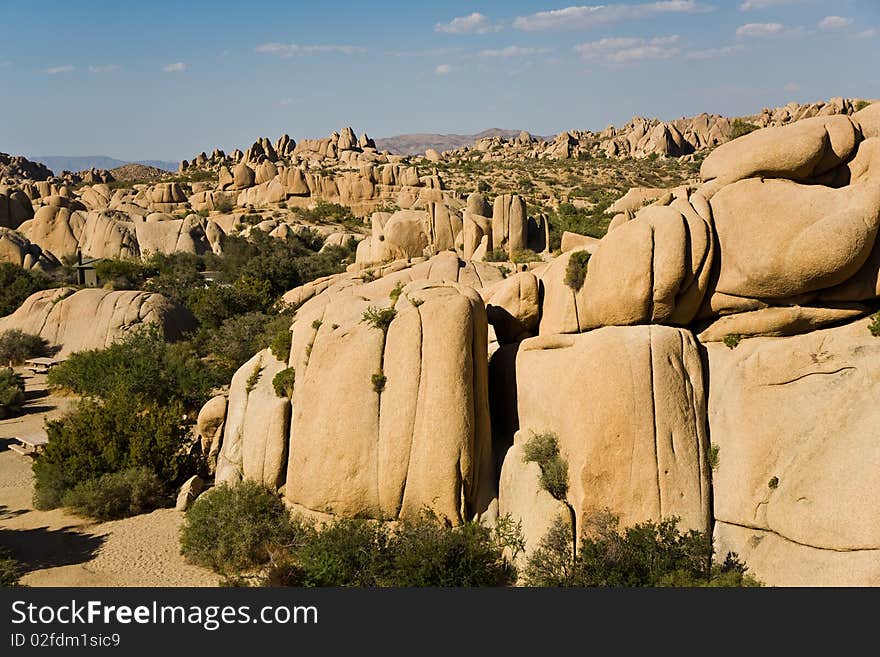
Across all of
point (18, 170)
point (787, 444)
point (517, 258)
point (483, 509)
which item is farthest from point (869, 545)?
point (18, 170)

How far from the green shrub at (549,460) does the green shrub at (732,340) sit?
4.89 meters

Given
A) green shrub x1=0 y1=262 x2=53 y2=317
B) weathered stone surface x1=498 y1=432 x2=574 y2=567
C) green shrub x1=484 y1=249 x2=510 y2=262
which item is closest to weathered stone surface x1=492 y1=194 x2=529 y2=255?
green shrub x1=484 y1=249 x2=510 y2=262

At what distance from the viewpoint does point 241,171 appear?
93.3 meters

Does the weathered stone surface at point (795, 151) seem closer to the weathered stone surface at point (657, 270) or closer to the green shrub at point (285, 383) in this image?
the weathered stone surface at point (657, 270)

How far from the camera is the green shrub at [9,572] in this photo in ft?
50.2

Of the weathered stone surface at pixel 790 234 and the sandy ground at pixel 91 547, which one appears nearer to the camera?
the weathered stone surface at pixel 790 234

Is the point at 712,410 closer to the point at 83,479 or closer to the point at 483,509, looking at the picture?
the point at 483,509

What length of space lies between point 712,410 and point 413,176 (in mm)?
70970

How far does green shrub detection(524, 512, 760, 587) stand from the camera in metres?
14.4

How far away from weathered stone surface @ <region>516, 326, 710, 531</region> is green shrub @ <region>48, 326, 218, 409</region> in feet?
54.8

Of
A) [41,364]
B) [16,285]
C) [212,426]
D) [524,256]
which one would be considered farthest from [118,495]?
[16,285]

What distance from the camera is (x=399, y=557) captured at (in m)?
15.4

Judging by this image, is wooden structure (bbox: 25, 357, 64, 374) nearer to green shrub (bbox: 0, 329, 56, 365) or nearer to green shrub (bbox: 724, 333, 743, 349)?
green shrub (bbox: 0, 329, 56, 365)

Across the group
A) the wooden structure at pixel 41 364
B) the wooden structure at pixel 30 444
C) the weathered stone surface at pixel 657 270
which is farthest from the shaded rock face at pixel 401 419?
the wooden structure at pixel 41 364
